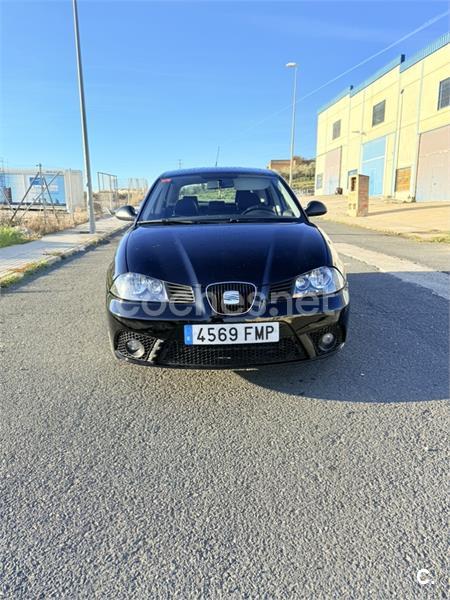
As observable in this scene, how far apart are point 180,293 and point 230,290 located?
0.99 ft

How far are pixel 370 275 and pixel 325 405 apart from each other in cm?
452

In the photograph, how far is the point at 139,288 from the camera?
107 inches

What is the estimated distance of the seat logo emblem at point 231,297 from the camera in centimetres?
257

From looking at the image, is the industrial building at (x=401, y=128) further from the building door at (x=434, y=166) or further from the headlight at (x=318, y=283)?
the headlight at (x=318, y=283)

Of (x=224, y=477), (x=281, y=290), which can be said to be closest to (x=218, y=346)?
(x=281, y=290)

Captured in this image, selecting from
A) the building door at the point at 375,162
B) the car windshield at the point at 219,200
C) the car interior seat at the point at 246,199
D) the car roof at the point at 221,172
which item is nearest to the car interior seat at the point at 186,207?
the car windshield at the point at 219,200

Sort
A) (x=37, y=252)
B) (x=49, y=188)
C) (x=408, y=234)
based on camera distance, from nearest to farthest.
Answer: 1. (x=37, y=252)
2. (x=408, y=234)
3. (x=49, y=188)

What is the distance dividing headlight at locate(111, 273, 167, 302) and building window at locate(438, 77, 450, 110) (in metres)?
30.8

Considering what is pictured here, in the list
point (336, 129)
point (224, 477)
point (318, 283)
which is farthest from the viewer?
point (336, 129)

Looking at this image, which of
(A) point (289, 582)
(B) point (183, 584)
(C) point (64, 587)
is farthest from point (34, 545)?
(A) point (289, 582)

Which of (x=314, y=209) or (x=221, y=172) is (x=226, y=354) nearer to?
(x=314, y=209)

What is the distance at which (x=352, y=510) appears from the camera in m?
1.83

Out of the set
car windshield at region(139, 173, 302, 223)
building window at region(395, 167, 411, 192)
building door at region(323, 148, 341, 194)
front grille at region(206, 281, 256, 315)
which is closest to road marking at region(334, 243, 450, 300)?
car windshield at region(139, 173, 302, 223)

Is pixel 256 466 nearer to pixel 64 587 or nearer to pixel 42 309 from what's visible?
pixel 64 587
